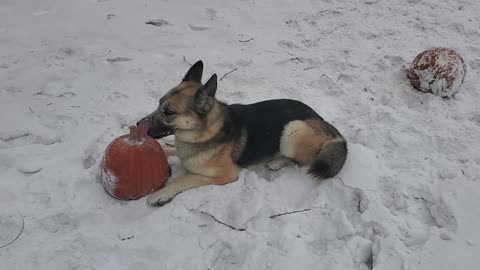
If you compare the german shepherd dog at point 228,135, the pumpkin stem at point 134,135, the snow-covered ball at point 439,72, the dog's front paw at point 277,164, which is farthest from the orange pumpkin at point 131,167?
the snow-covered ball at point 439,72

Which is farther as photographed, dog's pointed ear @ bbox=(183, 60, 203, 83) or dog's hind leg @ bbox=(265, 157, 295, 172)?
dog's hind leg @ bbox=(265, 157, 295, 172)

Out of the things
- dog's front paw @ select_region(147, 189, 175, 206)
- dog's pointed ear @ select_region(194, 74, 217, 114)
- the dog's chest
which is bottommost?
dog's front paw @ select_region(147, 189, 175, 206)

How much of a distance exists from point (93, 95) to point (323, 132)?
2583 mm

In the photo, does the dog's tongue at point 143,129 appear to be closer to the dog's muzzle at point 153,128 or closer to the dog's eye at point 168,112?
the dog's muzzle at point 153,128

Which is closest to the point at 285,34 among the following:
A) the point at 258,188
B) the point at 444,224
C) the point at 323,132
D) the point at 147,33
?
the point at 147,33

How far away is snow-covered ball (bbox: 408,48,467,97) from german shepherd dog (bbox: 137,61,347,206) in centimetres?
176

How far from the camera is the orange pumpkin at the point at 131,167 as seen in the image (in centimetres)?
353

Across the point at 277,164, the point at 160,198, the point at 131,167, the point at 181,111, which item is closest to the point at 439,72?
the point at 277,164

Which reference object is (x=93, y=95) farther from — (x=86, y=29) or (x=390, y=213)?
(x=390, y=213)

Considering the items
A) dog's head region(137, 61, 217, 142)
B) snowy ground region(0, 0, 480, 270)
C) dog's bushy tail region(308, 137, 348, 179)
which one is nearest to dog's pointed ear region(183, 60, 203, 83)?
dog's head region(137, 61, 217, 142)

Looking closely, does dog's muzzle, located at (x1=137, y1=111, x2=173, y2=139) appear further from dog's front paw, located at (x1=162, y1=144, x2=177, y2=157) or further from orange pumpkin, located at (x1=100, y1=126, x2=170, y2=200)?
dog's front paw, located at (x1=162, y1=144, x2=177, y2=157)

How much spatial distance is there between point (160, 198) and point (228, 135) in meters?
0.83

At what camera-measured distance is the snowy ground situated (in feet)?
10.8

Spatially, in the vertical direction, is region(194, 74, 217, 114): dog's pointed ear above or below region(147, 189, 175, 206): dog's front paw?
above
